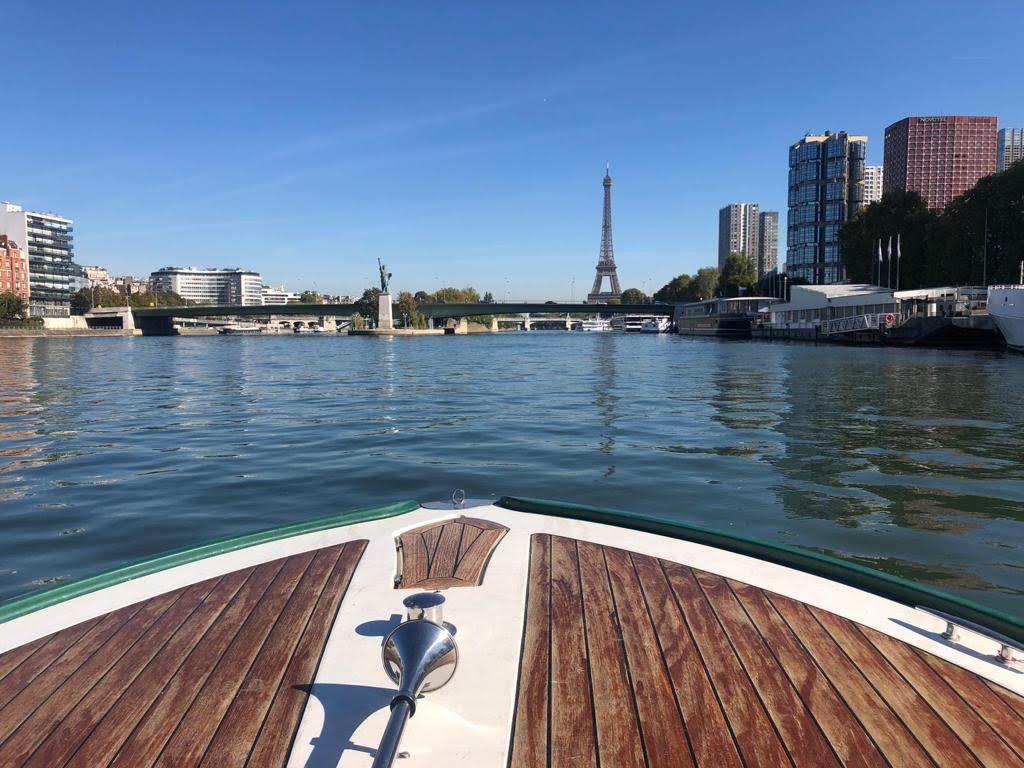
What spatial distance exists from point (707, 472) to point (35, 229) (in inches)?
6664

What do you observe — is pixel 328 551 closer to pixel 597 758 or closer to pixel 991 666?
pixel 597 758

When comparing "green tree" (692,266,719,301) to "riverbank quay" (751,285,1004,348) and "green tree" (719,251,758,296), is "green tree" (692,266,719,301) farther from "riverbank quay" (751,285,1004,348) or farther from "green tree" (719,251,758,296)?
"riverbank quay" (751,285,1004,348)

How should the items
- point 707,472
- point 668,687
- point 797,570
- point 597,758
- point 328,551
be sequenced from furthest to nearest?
1. point 707,472
2. point 328,551
3. point 797,570
4. point 668,687
5. point 597,758

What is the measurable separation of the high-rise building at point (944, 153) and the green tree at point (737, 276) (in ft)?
158

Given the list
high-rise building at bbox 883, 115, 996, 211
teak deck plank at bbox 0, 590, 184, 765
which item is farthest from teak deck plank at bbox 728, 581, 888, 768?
high-rise building at bbox 883, 115, 996, 211

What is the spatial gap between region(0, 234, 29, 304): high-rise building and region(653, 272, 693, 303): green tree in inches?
5044

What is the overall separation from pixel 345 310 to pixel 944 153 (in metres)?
134

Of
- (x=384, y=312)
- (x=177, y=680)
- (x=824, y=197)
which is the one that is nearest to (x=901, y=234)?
(x=824, y=197)

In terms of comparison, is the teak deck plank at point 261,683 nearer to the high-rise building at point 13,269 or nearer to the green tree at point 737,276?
the green tree at point 737,276

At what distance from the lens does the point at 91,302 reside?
153 m

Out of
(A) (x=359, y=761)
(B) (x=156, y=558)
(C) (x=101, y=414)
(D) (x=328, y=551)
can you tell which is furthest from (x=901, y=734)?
(C) (x=101, y=414)

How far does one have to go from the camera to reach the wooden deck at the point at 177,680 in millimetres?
2479

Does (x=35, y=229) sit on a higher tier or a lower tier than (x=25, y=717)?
higher

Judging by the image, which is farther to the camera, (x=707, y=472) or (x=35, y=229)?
(x=35, y=229)
